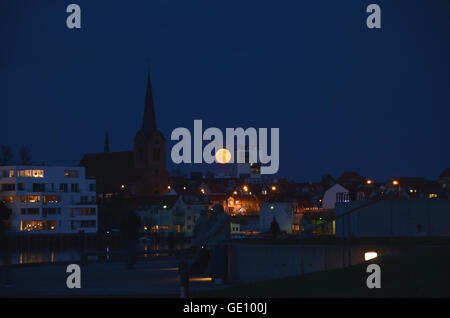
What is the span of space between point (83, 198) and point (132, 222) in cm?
10309

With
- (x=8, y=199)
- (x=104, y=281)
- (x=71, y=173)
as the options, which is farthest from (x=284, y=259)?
(x=71, y=173)

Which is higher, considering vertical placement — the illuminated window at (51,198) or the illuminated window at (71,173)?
the illuminated window at (71,173)

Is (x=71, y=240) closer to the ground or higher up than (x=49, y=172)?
closer to the ground

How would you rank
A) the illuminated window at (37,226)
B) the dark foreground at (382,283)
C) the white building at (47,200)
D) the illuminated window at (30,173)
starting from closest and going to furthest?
the dark foreground at (382,283) < the illuminated window at (37,226) < the white building at (47,200) < the illuminated window at (30,173)

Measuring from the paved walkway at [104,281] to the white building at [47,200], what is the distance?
310 feet

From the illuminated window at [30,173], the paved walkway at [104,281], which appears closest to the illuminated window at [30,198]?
the illuminated window at [30,173]

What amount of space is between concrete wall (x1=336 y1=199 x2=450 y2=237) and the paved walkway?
6.52m

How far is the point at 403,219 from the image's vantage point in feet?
87.9

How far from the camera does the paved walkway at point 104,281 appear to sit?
16688mm

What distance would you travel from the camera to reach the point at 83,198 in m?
128

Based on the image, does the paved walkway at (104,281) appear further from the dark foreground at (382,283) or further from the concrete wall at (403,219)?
the concrete wall at (403,219)

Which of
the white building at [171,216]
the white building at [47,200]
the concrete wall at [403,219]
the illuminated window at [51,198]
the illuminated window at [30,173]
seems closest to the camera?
the concrete wall at [403,219]
